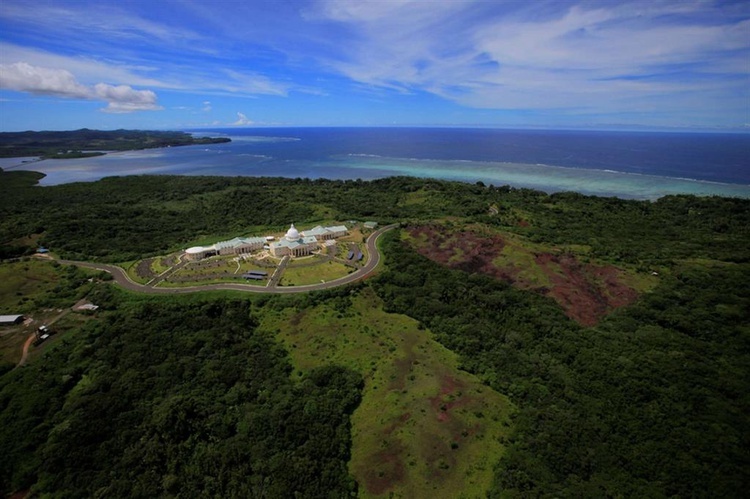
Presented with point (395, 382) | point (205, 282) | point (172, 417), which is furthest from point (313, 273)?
point (172, 417)

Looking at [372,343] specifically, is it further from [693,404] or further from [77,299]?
[77,299]

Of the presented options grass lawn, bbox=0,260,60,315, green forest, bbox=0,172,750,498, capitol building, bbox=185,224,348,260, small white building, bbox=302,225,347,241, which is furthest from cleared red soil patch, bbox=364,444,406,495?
grass lawn, bbox=0,260,60,315

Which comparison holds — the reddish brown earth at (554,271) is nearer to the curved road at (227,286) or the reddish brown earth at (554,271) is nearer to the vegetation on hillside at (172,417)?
the curved road at (227,286)

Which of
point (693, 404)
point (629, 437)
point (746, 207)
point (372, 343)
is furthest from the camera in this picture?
point (746, 207)

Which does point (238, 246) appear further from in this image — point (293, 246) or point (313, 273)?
point (313, 273)

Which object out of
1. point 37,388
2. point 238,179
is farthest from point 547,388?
point 238,179

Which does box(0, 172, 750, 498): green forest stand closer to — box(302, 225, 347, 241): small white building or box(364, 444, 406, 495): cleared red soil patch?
box(364, 444, 406, 495): cleared red soil patch

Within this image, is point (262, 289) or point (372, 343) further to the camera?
point (262, 289)
